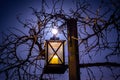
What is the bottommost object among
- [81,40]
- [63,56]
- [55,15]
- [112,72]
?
[112,72]

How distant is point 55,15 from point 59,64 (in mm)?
1549

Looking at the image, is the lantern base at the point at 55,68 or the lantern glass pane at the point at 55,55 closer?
the lantern base at the point at 55,68

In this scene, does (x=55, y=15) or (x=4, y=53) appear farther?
(x=4, y=53)

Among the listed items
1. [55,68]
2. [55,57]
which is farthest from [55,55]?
[55,68]

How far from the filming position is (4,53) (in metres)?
6.63

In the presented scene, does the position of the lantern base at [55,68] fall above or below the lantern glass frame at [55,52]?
below

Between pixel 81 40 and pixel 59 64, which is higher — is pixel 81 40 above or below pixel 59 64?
above

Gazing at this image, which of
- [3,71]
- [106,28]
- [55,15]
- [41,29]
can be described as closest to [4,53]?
[3,71]

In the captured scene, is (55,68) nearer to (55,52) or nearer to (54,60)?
(54,60)

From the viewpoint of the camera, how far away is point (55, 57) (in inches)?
198

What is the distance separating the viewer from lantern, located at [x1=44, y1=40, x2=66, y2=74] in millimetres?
4926

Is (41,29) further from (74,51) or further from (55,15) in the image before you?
(74,51)

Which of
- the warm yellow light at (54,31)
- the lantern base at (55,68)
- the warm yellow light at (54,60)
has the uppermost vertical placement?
the warm yellow light at (54,31)

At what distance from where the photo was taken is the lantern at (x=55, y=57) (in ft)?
16.2
